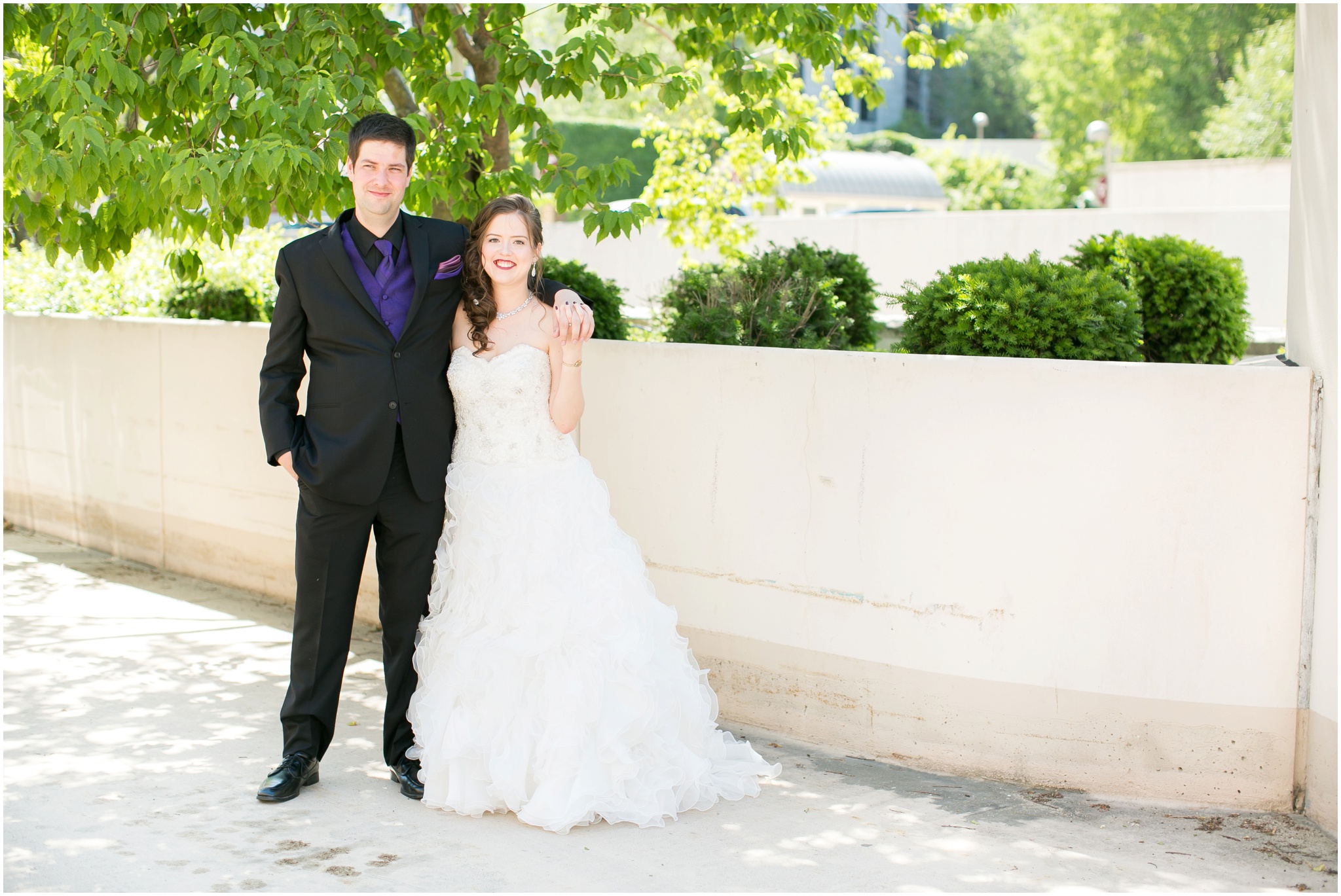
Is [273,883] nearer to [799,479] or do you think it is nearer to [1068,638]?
[799,479]

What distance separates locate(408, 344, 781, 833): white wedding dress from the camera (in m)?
3.86

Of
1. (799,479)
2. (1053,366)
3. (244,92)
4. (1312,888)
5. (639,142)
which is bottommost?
(1312,888)

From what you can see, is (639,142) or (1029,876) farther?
(639,142)

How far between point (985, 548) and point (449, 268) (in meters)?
2.11

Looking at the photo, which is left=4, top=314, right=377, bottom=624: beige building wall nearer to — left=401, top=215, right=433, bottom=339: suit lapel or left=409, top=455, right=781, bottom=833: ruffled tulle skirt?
left=409, top=455, right=781, bottom=833: ruffled tulle skirt

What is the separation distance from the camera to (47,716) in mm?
4809

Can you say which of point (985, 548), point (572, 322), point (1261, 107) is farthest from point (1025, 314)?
point (1261, 107)

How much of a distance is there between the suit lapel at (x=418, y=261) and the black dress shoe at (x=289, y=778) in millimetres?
1496

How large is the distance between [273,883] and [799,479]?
2334 millimetres

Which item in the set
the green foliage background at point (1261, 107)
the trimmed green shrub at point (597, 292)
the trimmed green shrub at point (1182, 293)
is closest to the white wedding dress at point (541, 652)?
the trimmed green shrub at point (597, 292)

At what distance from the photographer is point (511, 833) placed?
3.79m

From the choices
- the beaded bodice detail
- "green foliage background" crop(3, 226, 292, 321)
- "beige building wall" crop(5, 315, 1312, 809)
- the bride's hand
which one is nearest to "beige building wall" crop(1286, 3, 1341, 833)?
"beige building wall" crop(5, 315, 1312, 809)

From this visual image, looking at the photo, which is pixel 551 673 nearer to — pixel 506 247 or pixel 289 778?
pixel 289 778

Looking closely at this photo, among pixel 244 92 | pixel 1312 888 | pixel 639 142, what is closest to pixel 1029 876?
pixel 1312 888
